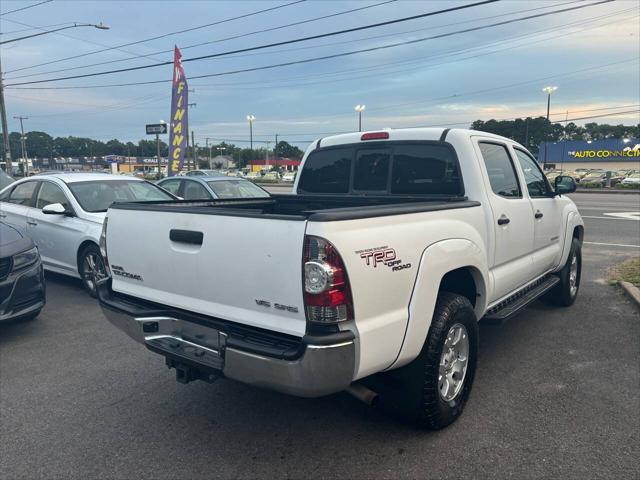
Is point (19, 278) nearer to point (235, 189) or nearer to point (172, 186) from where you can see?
point (235, 189)

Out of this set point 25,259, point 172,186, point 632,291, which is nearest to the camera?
point 25,259

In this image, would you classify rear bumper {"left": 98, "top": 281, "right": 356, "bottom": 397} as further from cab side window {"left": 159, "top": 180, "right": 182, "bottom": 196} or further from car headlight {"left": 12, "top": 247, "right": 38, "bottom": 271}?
cab side window {"left": 159, "top": 180, "right": 182, "bottom": 196}

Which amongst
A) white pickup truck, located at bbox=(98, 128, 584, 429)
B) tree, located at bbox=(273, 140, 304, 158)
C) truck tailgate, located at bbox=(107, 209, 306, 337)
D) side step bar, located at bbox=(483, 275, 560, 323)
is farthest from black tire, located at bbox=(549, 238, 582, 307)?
tree, located at bbox=(273, 140, 304, 158)

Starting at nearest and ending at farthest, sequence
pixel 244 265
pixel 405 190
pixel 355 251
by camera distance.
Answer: pixel 355 251 < pixel 244 265 < pixel 405 190

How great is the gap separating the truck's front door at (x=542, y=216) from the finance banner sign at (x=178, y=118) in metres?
18.9

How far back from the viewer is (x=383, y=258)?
266cm

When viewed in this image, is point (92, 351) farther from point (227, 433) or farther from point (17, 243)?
point (227, 433)

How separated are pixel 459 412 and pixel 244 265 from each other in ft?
6.17

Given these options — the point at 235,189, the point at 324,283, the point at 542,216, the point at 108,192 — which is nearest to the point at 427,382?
the point at 324,283

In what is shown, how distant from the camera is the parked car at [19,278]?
16.4 feet

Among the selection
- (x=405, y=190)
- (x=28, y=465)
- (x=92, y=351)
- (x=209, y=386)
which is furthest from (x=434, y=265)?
(x=92, y=351)

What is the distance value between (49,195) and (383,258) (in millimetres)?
Result: 6696

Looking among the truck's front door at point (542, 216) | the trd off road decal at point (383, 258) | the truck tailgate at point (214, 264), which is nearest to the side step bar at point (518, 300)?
the truck's front door at point (542, 216)

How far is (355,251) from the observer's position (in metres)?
2.51
